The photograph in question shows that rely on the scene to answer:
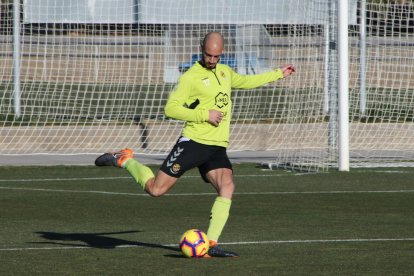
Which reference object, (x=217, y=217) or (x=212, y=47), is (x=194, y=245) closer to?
(x=217, y=217)

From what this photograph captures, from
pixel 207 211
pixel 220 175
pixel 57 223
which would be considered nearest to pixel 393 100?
pixel 207 211

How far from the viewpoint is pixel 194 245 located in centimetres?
1098

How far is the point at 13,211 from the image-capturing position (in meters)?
15.2

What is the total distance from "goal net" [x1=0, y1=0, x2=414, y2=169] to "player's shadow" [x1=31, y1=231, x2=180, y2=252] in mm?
8686

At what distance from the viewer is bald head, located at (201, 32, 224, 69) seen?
36.0ft

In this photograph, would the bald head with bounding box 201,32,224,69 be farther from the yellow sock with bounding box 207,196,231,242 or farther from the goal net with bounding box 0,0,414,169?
the goal net with bounding box 0,0,414,169

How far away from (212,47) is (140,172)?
4.83 feet

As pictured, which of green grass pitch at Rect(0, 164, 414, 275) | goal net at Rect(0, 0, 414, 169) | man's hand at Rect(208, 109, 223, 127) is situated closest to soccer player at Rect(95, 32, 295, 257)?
man's hand at Rect(208, 109, 223, 127)

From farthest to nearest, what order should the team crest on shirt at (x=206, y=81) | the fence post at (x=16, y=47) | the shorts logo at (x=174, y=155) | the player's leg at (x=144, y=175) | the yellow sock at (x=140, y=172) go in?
the fence post at (x=16, y=47), the yellow sock at (x=140, y=172), the player's leg at (x=144, y=175), the shorts logo at (x=174, y=155), the team crest on shirt at (x=206, y=81)

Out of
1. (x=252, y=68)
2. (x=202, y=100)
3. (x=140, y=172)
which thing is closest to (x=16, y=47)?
(x=252, y=68)

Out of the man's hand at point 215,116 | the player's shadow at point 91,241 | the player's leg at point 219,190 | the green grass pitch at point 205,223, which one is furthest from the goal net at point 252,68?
the man's hand at point 215,116

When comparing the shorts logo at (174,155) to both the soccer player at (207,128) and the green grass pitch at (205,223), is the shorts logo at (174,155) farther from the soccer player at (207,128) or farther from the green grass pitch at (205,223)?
the green grass pitch at (205,223)

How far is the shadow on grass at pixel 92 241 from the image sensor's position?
11930 millimetres

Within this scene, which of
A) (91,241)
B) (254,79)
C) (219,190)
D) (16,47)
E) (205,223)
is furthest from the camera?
(16,47)
